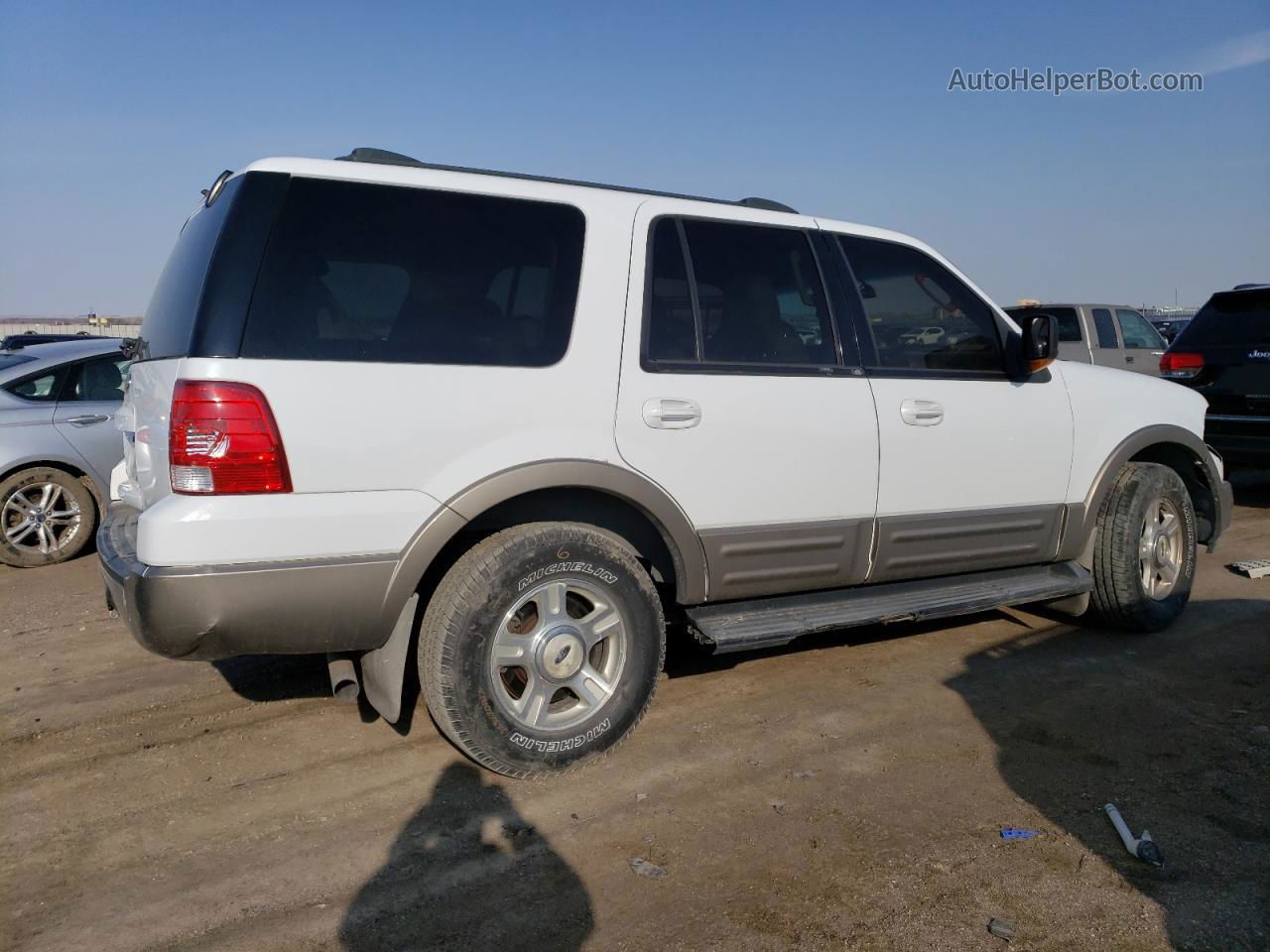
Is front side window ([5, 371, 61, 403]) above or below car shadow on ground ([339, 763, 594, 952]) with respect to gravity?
above

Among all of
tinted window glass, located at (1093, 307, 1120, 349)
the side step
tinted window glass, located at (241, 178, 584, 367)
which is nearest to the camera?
tinted window glass, located at (241, 178, 584, 367)

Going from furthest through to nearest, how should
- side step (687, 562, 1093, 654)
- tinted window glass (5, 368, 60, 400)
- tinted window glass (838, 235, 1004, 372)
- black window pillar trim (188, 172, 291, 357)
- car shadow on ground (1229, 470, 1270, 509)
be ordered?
car shadow on ground (1229, 470, 1270, 509) < tinted window glass (5, 368, 60, 400) < tinted window glass (838, 235, 1004, 372) < side step (687, 562, 1093, 654) < black window pillar trim (188, 172, 291, 357)

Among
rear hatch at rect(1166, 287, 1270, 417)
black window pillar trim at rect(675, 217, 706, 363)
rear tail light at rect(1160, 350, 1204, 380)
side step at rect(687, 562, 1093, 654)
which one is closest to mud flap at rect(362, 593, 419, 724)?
side step at rect(687, 562, 1093, 654)

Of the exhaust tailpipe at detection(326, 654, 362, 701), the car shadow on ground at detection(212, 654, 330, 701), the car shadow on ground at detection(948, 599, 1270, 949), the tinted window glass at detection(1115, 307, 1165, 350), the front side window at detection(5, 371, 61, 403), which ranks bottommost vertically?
the car shadow on ground at detection(212, 654, 330, 701)

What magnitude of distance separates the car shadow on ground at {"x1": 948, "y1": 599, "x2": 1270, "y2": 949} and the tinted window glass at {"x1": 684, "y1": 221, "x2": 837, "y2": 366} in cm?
171

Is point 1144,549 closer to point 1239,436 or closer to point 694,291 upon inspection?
point 694,291

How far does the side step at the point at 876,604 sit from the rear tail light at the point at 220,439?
1.73 m

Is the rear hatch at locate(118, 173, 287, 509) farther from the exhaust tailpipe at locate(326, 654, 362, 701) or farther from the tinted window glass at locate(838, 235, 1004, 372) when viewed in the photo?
the tinted window glass at locate(838, 235, 1004, 372)

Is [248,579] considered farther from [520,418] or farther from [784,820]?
[784,820]

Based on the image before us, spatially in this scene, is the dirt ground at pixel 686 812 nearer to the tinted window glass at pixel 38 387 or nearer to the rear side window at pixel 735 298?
the rear side window at pixel 735 298

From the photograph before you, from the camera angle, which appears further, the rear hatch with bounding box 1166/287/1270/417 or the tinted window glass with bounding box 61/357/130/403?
the rear hatch with bounding box 1166/287/1270/417

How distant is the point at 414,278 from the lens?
318 cm

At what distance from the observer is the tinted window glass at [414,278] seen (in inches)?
117

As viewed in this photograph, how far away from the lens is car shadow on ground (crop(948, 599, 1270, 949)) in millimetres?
2729
